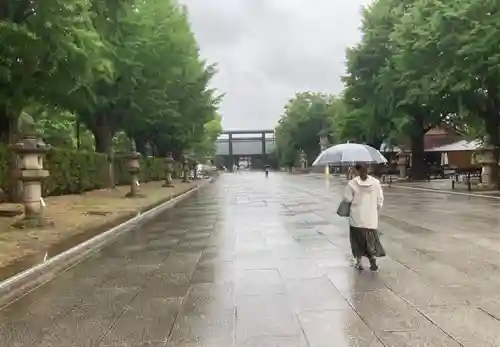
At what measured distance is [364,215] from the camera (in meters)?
9.31

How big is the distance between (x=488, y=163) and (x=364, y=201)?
24.4m

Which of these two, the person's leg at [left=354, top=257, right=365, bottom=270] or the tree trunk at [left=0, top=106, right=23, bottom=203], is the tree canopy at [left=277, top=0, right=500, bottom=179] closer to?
the tree trunk at [left=0, top=106, right=23, bottom=203]

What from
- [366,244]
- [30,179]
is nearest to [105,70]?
[30,179]

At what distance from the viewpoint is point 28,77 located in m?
18.2

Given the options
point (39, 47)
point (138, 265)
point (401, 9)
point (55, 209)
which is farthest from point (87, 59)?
point (401, 9)

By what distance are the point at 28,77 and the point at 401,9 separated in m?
32.0

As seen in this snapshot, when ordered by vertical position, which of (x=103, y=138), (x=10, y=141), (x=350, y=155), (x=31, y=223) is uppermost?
(x=103, y=138)

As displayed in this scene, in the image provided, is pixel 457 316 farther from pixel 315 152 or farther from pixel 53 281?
pixel 315 152

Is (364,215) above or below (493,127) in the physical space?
below

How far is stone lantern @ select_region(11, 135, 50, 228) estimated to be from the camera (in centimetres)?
1510

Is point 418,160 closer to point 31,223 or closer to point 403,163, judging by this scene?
point 403,163

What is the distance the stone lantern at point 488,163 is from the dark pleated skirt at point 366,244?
23881 mm

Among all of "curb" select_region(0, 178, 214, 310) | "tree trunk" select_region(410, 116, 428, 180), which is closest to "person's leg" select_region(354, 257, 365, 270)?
"curb" select_region(0, 178, 214, 310)

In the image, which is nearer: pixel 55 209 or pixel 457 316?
pixel 457 316
